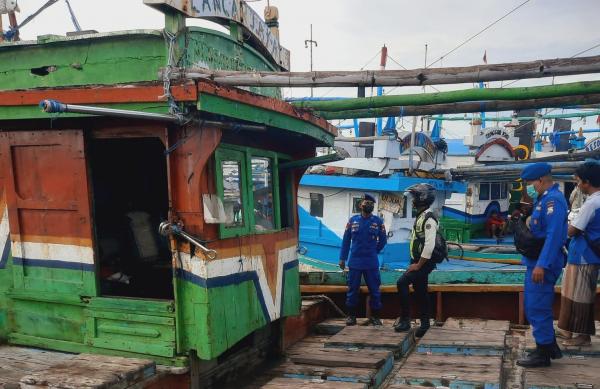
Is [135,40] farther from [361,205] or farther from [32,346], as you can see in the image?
[361,205]

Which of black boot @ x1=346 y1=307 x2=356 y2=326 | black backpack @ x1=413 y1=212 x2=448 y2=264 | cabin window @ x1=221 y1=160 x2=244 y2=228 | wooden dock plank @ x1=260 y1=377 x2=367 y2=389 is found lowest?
black boot @ x1=346 y1=307 x2=356 y2=326

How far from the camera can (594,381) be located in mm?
4121

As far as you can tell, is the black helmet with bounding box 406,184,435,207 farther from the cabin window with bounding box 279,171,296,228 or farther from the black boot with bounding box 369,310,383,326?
the black boot with bounding box 369,310,383,326

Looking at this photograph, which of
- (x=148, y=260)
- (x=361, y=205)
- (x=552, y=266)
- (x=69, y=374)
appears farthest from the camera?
(x=361, y=205)

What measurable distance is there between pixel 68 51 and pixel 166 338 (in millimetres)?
2776

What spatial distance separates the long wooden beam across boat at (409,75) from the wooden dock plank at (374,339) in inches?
116

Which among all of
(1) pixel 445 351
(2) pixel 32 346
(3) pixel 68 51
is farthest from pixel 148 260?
(1) pixel 445 351

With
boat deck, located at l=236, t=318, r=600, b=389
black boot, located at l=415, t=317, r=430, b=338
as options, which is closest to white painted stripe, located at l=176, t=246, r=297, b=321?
boat deck, located at l=236, t=318, r=600, b=389

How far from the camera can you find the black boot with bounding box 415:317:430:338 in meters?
6.40

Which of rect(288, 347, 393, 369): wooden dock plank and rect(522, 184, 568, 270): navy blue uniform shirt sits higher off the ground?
rect(522, 184, 568, 270): navy blue uniform shirt

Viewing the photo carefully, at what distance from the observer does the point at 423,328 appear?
6.42 metres

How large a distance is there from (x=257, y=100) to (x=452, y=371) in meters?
2.85

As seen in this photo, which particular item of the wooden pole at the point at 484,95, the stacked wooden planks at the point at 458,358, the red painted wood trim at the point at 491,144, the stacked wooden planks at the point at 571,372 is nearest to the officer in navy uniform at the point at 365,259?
the stacked wooden planks at the point at 458,358

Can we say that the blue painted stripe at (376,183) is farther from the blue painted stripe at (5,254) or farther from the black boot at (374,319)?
the blue painted stripe at (5,254)
